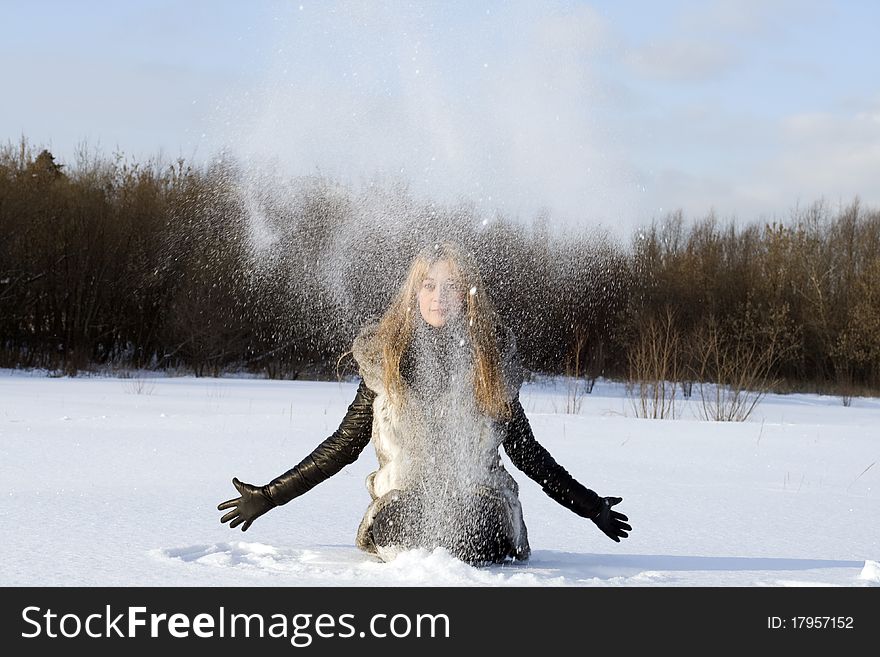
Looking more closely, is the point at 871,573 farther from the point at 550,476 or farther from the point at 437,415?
the point at 437,415

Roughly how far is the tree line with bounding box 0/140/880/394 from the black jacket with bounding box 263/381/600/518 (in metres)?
8.44

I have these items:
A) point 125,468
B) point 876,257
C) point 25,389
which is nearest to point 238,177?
point 25,389

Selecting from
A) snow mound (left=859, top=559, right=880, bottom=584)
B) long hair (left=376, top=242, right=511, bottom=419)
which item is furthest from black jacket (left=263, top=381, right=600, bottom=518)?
snow mound (left=859, top=559, right=880, bottom=584)

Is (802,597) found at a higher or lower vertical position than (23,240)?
lower

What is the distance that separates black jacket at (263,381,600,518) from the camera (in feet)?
9.64

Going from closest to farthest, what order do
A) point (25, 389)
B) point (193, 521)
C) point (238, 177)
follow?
1. point (193, 521)
2. point (25, 389)
3. point (238, 177)

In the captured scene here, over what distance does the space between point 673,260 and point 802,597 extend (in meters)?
26.3

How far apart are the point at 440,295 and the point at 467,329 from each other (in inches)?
5.1

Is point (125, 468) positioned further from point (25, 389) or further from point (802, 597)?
point (25, 389)

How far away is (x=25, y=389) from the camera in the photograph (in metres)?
13.1

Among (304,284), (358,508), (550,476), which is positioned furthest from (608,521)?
(304,284)

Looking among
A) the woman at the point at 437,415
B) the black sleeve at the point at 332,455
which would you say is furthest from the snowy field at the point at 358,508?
the black sleeve at the point at 332,455

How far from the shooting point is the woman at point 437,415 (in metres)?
2.87

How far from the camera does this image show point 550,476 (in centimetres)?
300
